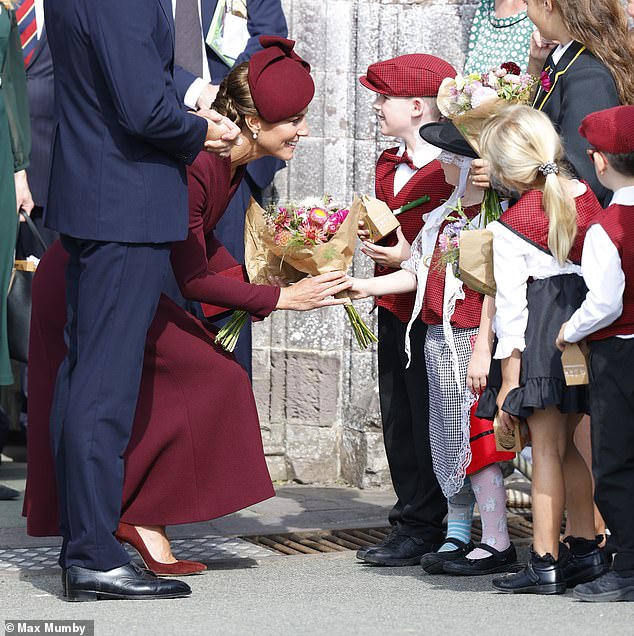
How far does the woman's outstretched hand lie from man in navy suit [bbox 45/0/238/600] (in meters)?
0.58

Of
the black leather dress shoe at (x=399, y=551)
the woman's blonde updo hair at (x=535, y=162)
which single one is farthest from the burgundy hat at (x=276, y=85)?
the black leather dress shoe at (x=399, y=551)

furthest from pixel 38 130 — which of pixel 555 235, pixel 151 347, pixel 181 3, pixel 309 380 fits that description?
pixel 555 235

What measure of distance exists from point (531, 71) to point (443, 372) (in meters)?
1.36

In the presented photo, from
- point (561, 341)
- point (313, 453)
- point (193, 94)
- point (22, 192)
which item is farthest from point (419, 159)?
point (22, 192)

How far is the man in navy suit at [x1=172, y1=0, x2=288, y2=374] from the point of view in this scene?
21.2ft

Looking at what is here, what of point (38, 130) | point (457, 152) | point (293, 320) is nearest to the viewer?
point (457, 152)

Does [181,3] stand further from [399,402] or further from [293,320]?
[399,402]

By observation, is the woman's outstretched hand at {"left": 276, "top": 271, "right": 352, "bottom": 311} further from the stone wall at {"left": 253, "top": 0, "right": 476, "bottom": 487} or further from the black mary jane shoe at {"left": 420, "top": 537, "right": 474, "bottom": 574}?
the stone wall at {"left": 253, "top": 0, "right": 476, "bottom": 487}

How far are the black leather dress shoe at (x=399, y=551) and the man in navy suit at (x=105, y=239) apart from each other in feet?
2.95

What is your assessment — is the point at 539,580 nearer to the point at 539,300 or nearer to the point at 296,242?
the point at 539,300

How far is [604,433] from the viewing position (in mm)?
4645

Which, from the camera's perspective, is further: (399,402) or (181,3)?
(181,3)

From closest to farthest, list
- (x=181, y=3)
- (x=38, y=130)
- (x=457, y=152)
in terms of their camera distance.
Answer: (x=457, y=152) → (x=181, y=3) → (x=38, y=130)

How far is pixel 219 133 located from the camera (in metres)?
4.87
